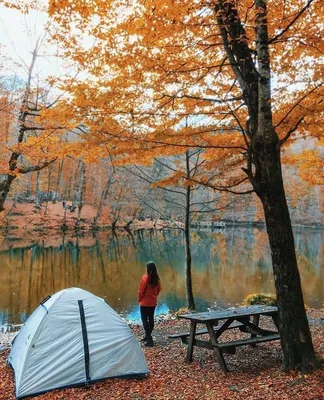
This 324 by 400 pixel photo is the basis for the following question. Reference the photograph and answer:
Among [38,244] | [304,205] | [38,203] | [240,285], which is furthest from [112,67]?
[304,205]

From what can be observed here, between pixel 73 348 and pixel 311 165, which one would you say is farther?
pixel 311 165

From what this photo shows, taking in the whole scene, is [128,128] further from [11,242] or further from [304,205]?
[304,205]

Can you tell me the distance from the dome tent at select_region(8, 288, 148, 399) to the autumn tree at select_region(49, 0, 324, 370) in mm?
2851

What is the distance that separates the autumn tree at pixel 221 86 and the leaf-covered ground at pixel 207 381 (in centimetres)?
54

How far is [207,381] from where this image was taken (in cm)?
625

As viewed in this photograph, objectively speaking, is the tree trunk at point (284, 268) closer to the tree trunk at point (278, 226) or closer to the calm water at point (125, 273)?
the tree trunk at point (278, 226)

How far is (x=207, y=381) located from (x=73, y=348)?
239 cm

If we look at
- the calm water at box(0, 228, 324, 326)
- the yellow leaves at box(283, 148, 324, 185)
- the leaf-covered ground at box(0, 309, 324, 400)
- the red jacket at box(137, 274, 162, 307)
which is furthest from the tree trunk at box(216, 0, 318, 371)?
the calm water at box(0, 228, 324, 326)

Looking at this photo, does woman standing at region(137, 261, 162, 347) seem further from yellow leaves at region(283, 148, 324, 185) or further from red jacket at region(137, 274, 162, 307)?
yellow leaves at region(283, 148, 324, 185)

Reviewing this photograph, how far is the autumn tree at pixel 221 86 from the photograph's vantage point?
5.92 m

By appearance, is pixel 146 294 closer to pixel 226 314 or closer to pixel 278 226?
pixel 226 314

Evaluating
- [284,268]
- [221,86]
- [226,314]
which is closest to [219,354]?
[226,314]

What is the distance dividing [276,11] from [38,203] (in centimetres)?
4602

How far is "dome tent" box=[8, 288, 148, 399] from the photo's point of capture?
21.7 feet
